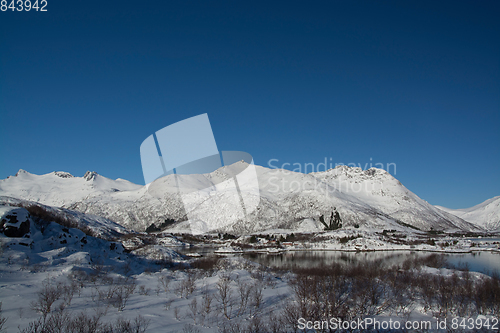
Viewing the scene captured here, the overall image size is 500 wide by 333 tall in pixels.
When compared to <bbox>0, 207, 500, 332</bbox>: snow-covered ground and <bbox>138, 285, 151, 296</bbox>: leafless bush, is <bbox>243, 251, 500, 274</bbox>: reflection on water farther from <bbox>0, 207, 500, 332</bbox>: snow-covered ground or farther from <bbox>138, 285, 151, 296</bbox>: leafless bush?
<bbox>138, 285, 151, 296</bbox>: leafless bush

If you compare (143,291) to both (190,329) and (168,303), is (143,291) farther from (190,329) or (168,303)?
(190,329)

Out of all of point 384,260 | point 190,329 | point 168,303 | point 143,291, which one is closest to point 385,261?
point 384,260

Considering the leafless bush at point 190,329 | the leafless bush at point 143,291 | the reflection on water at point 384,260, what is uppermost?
the leafless bush at point 190,329

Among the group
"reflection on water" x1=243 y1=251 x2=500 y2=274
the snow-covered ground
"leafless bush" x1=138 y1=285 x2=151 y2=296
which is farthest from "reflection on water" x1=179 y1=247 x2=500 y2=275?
"leafless bush" x1=138 y1=285 x2=151 y2=296

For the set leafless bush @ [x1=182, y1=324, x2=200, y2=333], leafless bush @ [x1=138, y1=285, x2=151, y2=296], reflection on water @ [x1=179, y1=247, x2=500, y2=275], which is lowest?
reflection on water @ [x1=179, y1=247, x2=500, y2=275]

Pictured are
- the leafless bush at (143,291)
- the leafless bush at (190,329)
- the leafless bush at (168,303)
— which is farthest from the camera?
the leafless bush at (143,291)

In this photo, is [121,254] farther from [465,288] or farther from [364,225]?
[364,225]

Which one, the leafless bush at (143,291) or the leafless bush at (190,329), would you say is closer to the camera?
the leafless bush at (190,329)

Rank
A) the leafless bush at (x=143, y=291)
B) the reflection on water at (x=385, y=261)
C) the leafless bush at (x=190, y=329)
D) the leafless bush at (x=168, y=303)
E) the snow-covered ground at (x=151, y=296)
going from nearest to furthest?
the leafless bush at (x=190, y=329) < the snow-covered ground at (x=151, y=296) < the leafless bush at (x=168, y=303) < the leafless bush at (x=143, y=291) < the reflection on water at (x=385, y=261)

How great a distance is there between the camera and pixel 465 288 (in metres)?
29.7

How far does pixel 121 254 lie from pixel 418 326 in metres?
41.1

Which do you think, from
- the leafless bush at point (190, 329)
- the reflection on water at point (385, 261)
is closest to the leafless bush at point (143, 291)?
the leafless bush at point (190, 329)

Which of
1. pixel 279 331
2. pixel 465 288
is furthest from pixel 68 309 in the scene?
pixel 465 288

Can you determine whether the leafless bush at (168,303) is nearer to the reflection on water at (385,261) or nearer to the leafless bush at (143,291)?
the leafless bush at (143,291)
